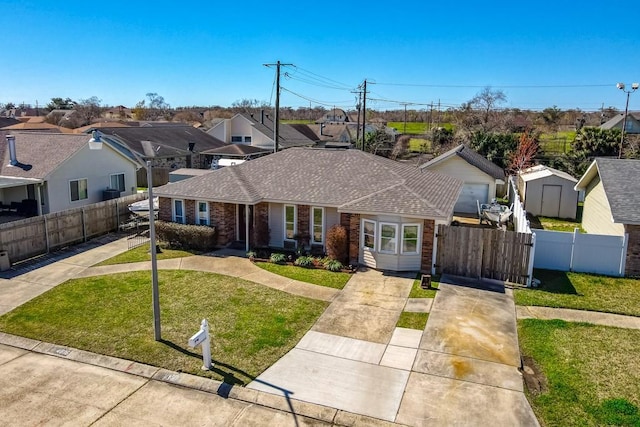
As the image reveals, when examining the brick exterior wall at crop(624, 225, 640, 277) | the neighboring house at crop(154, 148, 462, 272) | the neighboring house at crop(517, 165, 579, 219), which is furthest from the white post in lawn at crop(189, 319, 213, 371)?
the neighboring house at crop(517, 165, 579, 219)

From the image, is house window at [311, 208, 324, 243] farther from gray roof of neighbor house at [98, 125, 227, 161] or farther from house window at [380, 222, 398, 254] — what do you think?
gray roof of neighbor house at [98, 125, 227, 161]

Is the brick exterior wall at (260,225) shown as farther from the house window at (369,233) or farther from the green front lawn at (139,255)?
the house window at (369,233)

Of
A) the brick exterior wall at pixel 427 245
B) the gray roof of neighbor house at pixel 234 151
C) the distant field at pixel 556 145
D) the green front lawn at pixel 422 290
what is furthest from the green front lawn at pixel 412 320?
the distant field at pixel 556 145

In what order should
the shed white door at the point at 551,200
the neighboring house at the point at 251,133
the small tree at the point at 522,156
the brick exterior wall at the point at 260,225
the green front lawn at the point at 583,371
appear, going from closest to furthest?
the green front lawn at the point at 583,371 < the brick exterior wall at the point at 260,225 < the shed white door at the point at 551,200 < the small tree at the point at 522,156 < the neighboring house at the point at 251,133

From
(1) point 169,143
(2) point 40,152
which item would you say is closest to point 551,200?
(2) point 40,152

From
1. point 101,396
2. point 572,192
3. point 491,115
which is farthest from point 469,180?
point 491,115
